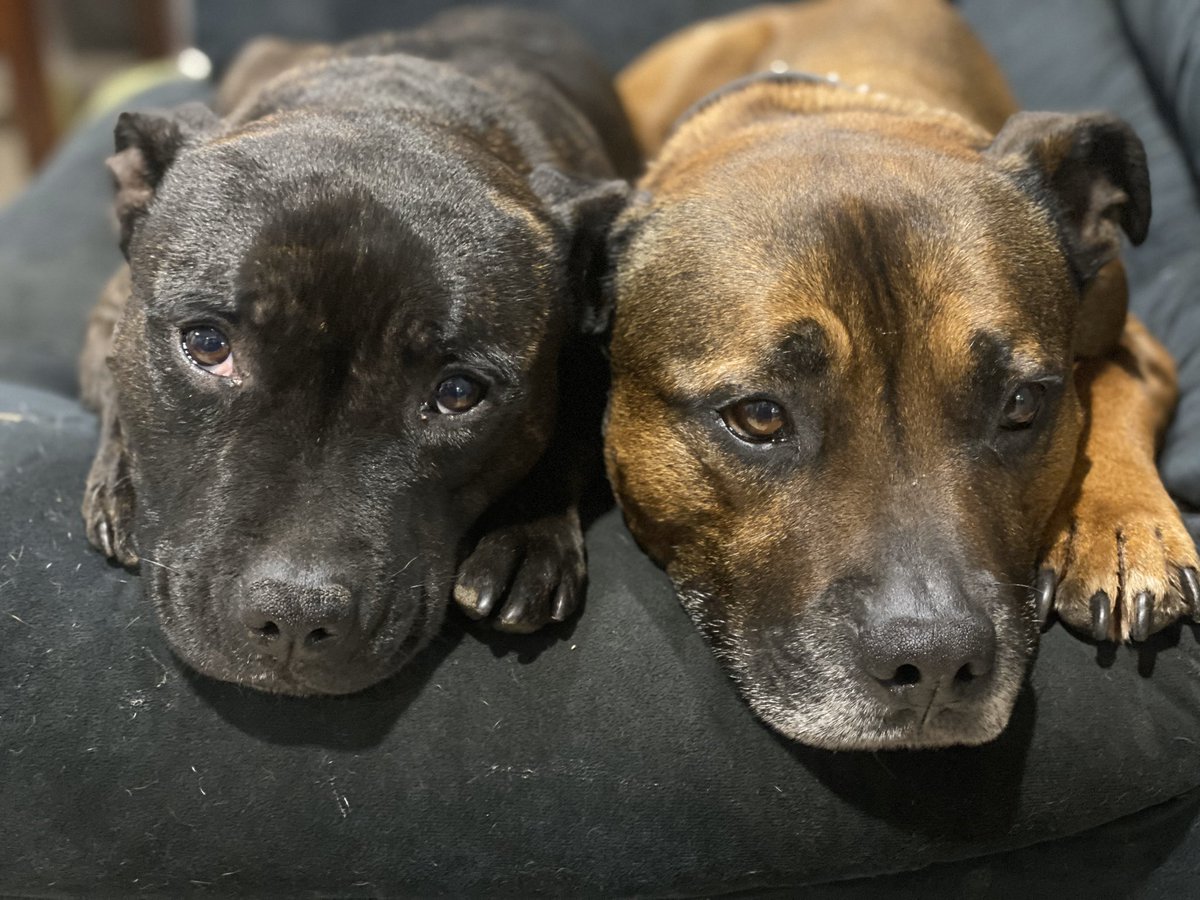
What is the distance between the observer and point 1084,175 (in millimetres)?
2412

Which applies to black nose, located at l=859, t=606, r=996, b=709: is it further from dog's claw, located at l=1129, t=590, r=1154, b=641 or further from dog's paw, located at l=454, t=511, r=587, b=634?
dog's paw, located at l=454, t=511, r=587, b=634

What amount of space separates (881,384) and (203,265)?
1220 millimetres

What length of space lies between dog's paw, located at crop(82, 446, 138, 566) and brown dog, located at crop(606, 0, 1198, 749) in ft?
3.15

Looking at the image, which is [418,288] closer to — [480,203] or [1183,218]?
[480,203]

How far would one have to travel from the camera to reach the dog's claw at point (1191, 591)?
Result: 6.65ft

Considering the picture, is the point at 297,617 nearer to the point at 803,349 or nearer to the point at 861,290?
the point at 803,349

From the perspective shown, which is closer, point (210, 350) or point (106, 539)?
point (210, 350)

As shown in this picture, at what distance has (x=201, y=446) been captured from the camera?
2.01 metres

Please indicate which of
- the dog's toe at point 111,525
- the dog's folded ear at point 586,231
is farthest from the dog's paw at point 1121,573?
the dog's toe at point 111,525

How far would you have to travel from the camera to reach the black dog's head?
6.17ft

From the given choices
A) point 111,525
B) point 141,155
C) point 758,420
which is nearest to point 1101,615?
point 758,420

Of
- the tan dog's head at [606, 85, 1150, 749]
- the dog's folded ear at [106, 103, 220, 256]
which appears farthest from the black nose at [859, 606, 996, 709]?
the dog's folded ear at [106, 103, 220, 256]

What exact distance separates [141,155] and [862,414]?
157 cm

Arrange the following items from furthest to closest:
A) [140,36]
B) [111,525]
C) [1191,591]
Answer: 1. [140,36]
2. [111,525]
3. [1191,591]
